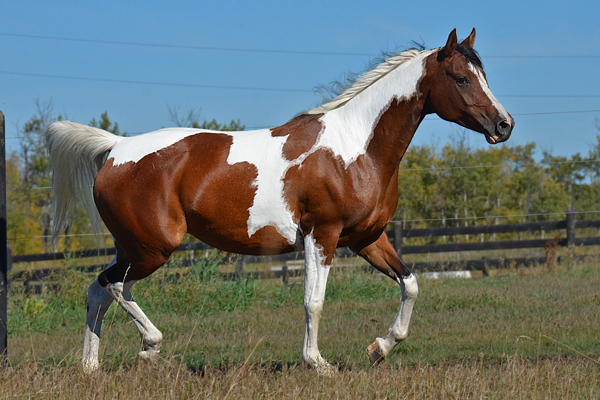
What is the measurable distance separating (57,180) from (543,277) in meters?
9.39

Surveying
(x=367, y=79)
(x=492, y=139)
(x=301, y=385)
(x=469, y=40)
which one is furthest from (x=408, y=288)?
(x=469, y=40)

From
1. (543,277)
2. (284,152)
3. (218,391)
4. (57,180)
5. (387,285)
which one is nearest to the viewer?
(218,391)

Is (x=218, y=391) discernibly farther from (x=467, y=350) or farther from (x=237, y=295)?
(x=237, y=295)

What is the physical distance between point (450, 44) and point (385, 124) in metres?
0.76

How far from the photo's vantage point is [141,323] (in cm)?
488

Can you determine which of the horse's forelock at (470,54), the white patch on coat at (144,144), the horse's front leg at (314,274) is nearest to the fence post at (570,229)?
the horse's forelock at (470,54)

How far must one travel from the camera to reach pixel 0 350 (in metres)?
4.79

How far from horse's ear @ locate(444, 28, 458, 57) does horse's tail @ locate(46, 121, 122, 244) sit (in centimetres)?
286

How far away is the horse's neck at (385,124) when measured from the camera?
461 centimetres

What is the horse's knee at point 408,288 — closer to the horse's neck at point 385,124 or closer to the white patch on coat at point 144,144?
the horse's neck at point 385,124

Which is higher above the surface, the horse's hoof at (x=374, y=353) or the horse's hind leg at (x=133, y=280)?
the horse's hind leg at (x=133, y=280)

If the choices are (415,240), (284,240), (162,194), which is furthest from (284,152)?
(415,240)

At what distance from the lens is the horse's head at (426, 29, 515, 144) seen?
14.1 ft

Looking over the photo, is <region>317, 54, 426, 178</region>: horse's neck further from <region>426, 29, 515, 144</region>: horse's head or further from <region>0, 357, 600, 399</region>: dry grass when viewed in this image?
<region>0, 357, 600, 399</region>: dry grass
